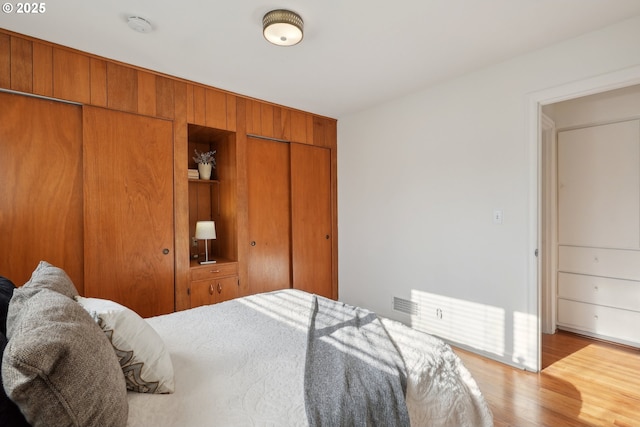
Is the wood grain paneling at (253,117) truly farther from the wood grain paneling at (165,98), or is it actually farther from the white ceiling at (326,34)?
the wood grain paneling at (165,98)

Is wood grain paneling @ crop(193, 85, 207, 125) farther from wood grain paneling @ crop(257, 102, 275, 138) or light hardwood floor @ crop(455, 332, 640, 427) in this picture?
light hardwood floor @ crop(455, 332, 640, 427)

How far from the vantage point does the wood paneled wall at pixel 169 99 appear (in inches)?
86.4

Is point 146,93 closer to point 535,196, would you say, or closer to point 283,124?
point 283,124

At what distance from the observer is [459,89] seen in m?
2.90

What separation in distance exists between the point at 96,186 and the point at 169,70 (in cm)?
112

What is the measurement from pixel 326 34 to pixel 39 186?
2269 millimetres

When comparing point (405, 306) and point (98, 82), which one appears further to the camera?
point (405, 306)

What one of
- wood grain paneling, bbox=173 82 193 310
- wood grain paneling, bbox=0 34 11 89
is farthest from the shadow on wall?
wood grain paneling, bbox=0 34 11 89

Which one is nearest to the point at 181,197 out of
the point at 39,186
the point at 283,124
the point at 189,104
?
the point at 189,104

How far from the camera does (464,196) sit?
9.50 ft

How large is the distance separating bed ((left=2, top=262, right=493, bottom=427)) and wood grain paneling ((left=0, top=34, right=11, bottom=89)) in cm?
173

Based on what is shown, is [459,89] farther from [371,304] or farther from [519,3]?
[371,304]

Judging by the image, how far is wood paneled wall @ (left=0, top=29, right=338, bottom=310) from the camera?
2195 mm

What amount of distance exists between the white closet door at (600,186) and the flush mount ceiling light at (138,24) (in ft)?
12.8
